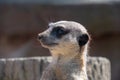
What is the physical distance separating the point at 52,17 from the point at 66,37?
15.7 ft

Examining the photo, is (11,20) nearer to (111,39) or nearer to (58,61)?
(111,39)

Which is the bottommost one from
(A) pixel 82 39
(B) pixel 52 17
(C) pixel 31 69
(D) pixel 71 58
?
(B) pixel 52 17

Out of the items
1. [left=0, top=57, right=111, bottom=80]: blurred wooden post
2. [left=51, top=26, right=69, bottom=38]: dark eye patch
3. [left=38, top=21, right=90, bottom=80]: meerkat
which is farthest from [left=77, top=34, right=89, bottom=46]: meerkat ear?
[left=0, top=57, right=111, bottom=80]: blurred wooden post

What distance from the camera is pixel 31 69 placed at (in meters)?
5.35

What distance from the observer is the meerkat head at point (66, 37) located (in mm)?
4555

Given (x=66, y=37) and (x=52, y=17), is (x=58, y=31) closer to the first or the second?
(x=66, y=37)

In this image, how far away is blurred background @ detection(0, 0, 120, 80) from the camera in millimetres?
9531

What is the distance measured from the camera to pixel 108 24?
31.4ft

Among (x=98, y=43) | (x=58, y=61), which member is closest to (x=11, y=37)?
(x=98, y=43)

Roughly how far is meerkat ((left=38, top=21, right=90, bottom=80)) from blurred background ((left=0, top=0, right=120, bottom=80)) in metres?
4.71

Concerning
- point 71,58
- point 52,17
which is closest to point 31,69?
point 71,58

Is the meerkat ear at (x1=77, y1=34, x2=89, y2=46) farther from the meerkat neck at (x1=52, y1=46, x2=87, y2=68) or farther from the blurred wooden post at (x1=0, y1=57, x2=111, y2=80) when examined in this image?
the blurred wooden post at (x1=0, y1=57, x2=111, y2=80)

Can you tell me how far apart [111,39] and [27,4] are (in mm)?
1365

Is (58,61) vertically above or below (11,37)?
above
